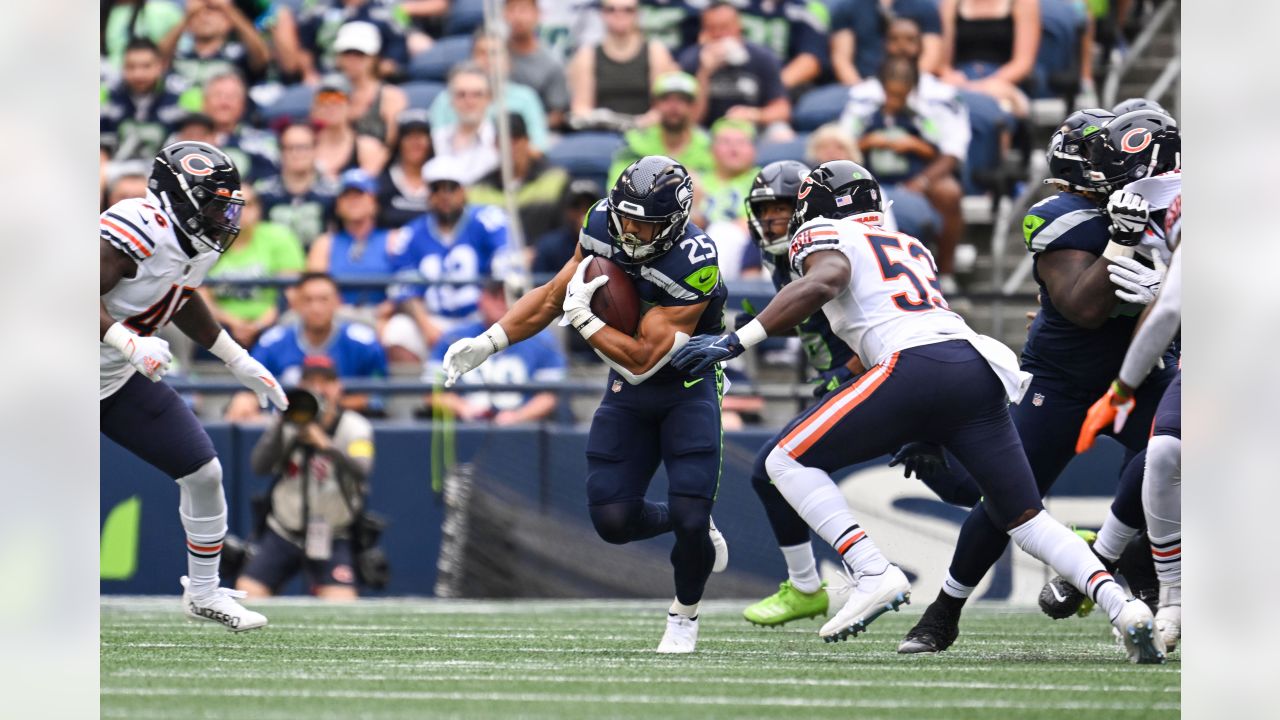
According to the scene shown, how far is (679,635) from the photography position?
20.2 feet

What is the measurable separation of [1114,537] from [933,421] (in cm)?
127

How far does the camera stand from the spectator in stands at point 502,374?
10.1m

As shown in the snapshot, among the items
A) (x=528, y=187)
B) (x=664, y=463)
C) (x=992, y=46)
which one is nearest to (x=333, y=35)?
(x=528, y=187)

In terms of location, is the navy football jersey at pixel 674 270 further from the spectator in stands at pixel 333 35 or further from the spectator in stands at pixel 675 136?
the spectator in stands at pixel 333 35

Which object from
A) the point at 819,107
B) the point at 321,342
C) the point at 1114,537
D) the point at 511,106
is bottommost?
the point at 321,342

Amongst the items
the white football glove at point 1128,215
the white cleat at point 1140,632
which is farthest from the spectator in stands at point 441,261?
the white cleat at point 1140,632

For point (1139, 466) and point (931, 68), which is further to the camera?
point (931, 68)

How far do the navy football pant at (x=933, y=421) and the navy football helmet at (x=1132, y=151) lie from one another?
2.92ft

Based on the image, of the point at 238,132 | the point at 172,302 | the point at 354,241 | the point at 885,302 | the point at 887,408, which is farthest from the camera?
the point at 238,132

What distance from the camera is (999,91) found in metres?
11.3

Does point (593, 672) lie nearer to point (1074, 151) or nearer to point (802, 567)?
point (802, 567)
